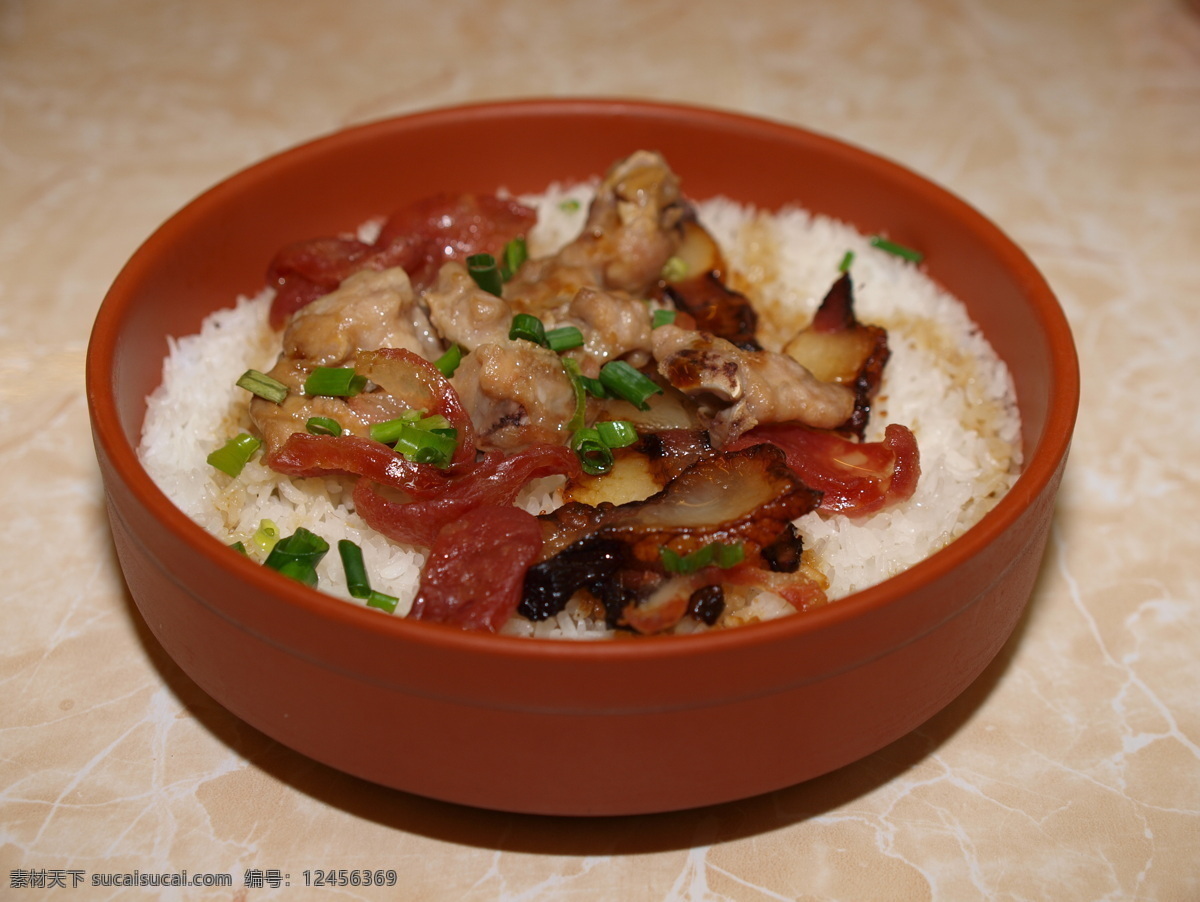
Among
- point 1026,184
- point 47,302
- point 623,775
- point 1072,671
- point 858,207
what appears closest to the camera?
point 623,775

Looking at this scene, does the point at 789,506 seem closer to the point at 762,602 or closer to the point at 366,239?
the point at 762,602

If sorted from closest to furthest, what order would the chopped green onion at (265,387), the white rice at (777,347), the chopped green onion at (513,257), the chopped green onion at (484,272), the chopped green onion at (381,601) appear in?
the chopped green onion at (381,601) → the white rice at (777,347) → the chopped green onion at (265,387) → the chopped green onion at (484,272) → the chopped green onion at (513,257)

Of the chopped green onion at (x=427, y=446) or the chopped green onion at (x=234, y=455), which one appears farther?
the chopped green onion at (x=234, y=455)

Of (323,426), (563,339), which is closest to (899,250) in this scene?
(563,339)

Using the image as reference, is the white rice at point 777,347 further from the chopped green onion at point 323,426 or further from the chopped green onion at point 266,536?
the chopped green onion at point 323,426

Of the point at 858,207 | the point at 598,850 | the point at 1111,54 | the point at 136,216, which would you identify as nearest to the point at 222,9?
the point at 136,216

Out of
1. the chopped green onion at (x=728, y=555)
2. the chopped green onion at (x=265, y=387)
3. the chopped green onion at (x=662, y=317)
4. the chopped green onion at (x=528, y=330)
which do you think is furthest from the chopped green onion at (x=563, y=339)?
the chopped green onion at (x=728, y=555)

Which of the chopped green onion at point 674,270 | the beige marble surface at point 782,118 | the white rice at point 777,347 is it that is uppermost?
the chopped green onion at point 674,270
